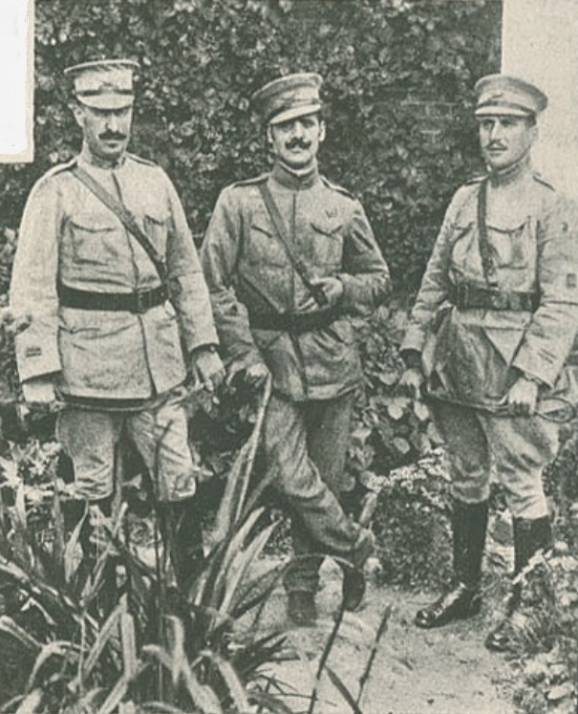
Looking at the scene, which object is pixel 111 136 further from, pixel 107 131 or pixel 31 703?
pixel 31 703

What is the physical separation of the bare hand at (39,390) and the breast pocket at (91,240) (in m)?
0.41

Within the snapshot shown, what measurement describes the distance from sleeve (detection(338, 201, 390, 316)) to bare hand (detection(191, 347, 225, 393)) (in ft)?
1.54

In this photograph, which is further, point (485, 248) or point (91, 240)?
point (485, 248)

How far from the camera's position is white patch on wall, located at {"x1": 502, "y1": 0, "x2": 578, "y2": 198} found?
4.61 meters

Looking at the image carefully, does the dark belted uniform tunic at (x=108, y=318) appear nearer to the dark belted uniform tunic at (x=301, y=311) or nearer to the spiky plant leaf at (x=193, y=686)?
the dark belted uniform tunic at (x=301, y=311)

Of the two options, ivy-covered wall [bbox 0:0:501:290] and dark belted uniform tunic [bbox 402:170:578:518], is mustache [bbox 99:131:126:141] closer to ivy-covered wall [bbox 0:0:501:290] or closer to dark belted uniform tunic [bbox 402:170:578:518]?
ivy-covered wall [bbox 0:0:501:290]

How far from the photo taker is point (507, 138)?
4.60 meters

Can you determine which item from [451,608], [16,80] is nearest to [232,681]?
[451,608]

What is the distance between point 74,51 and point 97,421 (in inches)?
48.5

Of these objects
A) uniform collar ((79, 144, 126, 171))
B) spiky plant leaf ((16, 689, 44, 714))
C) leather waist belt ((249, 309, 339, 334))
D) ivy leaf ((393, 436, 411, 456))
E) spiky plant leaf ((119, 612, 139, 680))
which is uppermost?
uniform collar ((79, 144, 126, 171))

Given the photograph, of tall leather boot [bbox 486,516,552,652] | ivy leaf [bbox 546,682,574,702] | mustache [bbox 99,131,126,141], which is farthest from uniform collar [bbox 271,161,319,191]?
ivy leaf [bbox 546,682,574,702]

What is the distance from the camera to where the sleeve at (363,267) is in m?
4.75

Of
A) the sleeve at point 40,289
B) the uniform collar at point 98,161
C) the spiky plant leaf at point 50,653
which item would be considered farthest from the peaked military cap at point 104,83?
the spiky plant leaf at point 50,653

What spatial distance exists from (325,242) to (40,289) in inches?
37.6
